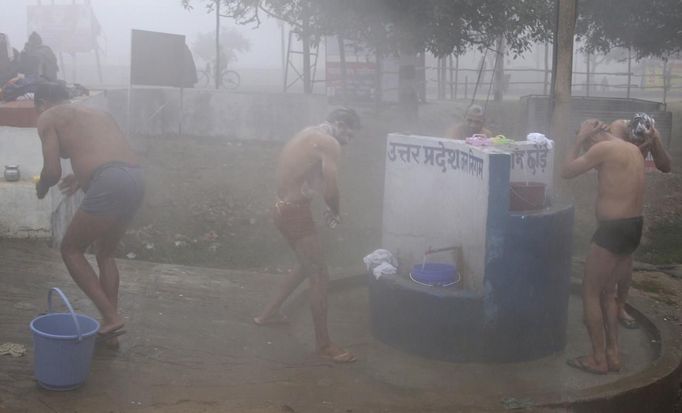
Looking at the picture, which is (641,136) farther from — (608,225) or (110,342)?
(110,342)

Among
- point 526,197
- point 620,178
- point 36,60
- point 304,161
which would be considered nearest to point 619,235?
point 620,178

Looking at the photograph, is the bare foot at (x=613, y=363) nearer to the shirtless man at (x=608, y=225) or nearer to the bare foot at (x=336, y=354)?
the shirtless man at (x=608, y=225)

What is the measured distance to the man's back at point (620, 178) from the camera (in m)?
5.19

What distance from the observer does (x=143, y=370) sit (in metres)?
4.82

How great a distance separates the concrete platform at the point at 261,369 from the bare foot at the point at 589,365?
54 mm

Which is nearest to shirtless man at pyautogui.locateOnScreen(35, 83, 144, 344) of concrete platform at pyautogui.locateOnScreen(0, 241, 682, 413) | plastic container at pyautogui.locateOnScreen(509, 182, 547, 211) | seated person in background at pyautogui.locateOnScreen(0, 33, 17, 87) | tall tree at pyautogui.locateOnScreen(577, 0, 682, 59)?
concrete platform at pyautogui.locateOnScreen(0, 241, 682, 413)

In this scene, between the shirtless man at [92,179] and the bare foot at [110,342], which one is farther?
the bare foot at [110,342]

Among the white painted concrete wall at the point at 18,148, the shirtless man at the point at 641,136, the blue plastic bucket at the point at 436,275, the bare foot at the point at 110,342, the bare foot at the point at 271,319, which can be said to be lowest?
the bare foot at the point at 271,319

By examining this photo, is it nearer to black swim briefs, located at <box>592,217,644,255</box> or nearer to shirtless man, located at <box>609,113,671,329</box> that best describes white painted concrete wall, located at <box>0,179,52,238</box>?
black swim briefs, located at <box>592,217,644,255</box>

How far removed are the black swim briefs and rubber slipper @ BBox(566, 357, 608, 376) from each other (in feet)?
2.58

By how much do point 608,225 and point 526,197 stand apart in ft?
1.94

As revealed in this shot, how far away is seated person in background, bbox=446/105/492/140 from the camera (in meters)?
7.23

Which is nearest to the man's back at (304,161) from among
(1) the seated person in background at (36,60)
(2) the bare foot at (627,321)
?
(2) the bare foot at (627,321)

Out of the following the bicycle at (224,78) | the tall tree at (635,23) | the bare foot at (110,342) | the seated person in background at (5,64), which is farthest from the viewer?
the bicycle at (224,78)
